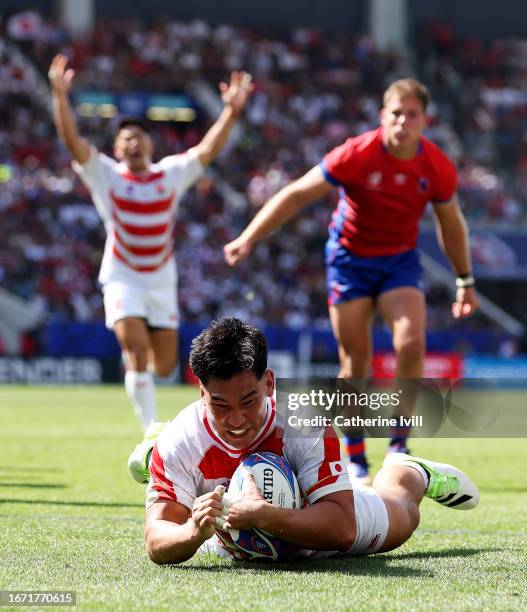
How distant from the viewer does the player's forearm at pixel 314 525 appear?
14.9 feet

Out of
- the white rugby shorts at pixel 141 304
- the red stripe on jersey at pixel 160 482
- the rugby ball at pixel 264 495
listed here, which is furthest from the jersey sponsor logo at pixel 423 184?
the red stripe on jersey at pixel 160 482

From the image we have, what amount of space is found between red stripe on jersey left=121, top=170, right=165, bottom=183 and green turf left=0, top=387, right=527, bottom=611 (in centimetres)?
236

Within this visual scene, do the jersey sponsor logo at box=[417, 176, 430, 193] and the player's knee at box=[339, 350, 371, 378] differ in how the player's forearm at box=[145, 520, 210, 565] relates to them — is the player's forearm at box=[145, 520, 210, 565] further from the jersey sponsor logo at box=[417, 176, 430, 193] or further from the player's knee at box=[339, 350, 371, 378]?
the jersey sponsor logo at box=[417, 176, 430, 193]

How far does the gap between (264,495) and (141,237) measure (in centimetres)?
593

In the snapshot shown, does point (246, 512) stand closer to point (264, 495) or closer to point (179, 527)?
point (264, 495)

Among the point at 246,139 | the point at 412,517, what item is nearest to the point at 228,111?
the point at 412,517

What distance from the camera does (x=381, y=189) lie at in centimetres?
805

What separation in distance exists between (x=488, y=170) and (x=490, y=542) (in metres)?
29.3

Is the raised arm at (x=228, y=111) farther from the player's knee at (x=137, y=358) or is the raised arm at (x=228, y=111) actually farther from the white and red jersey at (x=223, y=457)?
the white and red jersey at (x=223, y=457)

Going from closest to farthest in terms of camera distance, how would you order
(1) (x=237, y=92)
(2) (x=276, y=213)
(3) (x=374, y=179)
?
(2) (x=276, y=213) → (3) (x=374, y=179) → (1) (x=237, y=92)

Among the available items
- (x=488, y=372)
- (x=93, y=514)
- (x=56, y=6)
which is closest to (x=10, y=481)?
(x=93, y=514)

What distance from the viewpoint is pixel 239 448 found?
4793 millimetres

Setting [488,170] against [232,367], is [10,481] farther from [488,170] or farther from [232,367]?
[488,170]

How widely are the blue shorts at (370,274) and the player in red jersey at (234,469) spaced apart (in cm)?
302
